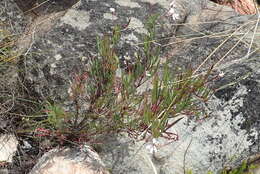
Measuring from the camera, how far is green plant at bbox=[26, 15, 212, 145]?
87.1 inches

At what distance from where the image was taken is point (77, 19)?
2785 millimetres

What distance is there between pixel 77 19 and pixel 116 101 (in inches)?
26.6

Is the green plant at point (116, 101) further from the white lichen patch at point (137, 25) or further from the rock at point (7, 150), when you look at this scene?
the white lichen patch at point (137, 25)

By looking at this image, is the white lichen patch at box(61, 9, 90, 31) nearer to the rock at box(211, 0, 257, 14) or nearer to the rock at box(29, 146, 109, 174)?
the rock at box(29, 146, 109, 174)

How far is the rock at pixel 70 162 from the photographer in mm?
2301

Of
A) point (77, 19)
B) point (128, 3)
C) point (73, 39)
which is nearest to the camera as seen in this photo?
point (73, 39)

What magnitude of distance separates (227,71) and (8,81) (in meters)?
Result: 1.28

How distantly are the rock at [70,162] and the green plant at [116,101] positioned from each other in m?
0.08

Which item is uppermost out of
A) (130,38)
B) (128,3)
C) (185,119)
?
(128,3)

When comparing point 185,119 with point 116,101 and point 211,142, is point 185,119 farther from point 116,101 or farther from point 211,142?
point 116,101

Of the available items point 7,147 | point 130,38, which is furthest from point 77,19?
point 7,147

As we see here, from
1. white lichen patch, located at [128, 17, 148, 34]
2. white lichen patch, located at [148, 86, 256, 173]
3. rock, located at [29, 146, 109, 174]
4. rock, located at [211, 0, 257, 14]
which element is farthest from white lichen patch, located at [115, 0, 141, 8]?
rock, located at [211, 0, 257, 14]

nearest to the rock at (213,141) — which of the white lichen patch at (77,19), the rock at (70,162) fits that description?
the rock at (70,162)

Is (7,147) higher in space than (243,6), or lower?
lower
